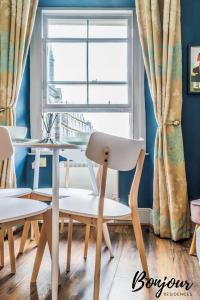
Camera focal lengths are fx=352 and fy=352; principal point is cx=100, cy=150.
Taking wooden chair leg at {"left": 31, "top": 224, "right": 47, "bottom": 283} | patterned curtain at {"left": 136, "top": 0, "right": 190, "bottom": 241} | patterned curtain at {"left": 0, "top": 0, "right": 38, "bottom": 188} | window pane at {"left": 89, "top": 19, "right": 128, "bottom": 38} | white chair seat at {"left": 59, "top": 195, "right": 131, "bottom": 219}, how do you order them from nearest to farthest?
white chair seat at {"left": 59, "top": 195, "right": 131, "bottom": 219} → wooden chair leg at {"left": 31, "top": 224, "right": 47, "bottom": 283} → patterned curtain at {"left": 136, "top": 0, "right": 190, "bottom": 241} → patterned curtain at {"left": 0, "top": 0, "right": 38, "bottom": 188} → window pane at {"left": 89, "top": 19, "right": 128, "bottom": 38}

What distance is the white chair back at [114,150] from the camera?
1.78 m

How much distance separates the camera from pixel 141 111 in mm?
3623

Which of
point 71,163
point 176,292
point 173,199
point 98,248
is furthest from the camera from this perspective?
point 71,163

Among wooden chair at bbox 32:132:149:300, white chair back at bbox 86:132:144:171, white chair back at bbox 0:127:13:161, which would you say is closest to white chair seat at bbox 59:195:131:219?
wooden chair at bbox 32:132:149:300

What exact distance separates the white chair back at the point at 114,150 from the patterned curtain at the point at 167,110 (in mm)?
1384

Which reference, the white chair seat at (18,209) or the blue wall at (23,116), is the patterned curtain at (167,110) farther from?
the white chair seat at (18,209)

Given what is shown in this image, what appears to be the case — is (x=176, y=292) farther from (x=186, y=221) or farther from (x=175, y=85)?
(x=175, y=85)

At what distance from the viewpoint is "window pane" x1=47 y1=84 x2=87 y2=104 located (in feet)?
12.2

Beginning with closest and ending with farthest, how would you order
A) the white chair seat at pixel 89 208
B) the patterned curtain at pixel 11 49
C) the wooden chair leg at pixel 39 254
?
1. the white chair seat at pixel 89 208
2. the wooden chair leg at pixel 39 254
3. the patterned curtain at pixel 11 49

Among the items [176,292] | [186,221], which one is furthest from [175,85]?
[176,292]

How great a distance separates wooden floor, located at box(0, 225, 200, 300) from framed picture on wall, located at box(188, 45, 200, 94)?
144 cm

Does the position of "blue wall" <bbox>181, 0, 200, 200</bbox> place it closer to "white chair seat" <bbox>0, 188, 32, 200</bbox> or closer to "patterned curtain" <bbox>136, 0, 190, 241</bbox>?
"patterned curtain" <bbox>136, 0, 190, 241</bbox>

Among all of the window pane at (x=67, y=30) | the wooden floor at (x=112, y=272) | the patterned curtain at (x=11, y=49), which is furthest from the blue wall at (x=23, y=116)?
the wooden floor at (x=112, y=272)

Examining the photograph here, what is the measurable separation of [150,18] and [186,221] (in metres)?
1.88
